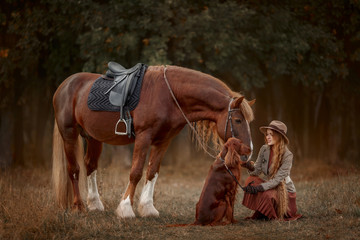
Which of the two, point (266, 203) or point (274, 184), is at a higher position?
point (274, 184)

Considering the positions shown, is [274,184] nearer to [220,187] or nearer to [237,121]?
[220,187]

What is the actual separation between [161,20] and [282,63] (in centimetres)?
353

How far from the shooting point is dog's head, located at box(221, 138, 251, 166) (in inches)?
206

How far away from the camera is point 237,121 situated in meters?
5.64

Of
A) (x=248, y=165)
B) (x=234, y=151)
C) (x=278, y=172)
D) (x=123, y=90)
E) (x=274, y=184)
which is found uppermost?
(x=123, y=90)

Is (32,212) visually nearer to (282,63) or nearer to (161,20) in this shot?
(161,20)

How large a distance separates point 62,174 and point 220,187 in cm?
289

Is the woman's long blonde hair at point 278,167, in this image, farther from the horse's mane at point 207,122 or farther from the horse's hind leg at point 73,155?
the horse's hind leg at point 73,155

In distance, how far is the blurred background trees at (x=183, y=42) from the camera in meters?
11.3

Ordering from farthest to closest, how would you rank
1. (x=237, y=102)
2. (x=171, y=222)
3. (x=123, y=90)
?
(x=123, y=90), (x=171, y=222), (x=237, y=102)

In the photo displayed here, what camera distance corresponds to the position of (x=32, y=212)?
513cm

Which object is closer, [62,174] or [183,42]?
[62,174]

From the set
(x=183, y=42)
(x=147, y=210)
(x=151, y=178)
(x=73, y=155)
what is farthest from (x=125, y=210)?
(x=183, y=42)

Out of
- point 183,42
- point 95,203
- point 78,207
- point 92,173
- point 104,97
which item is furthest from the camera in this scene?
point 183,42
